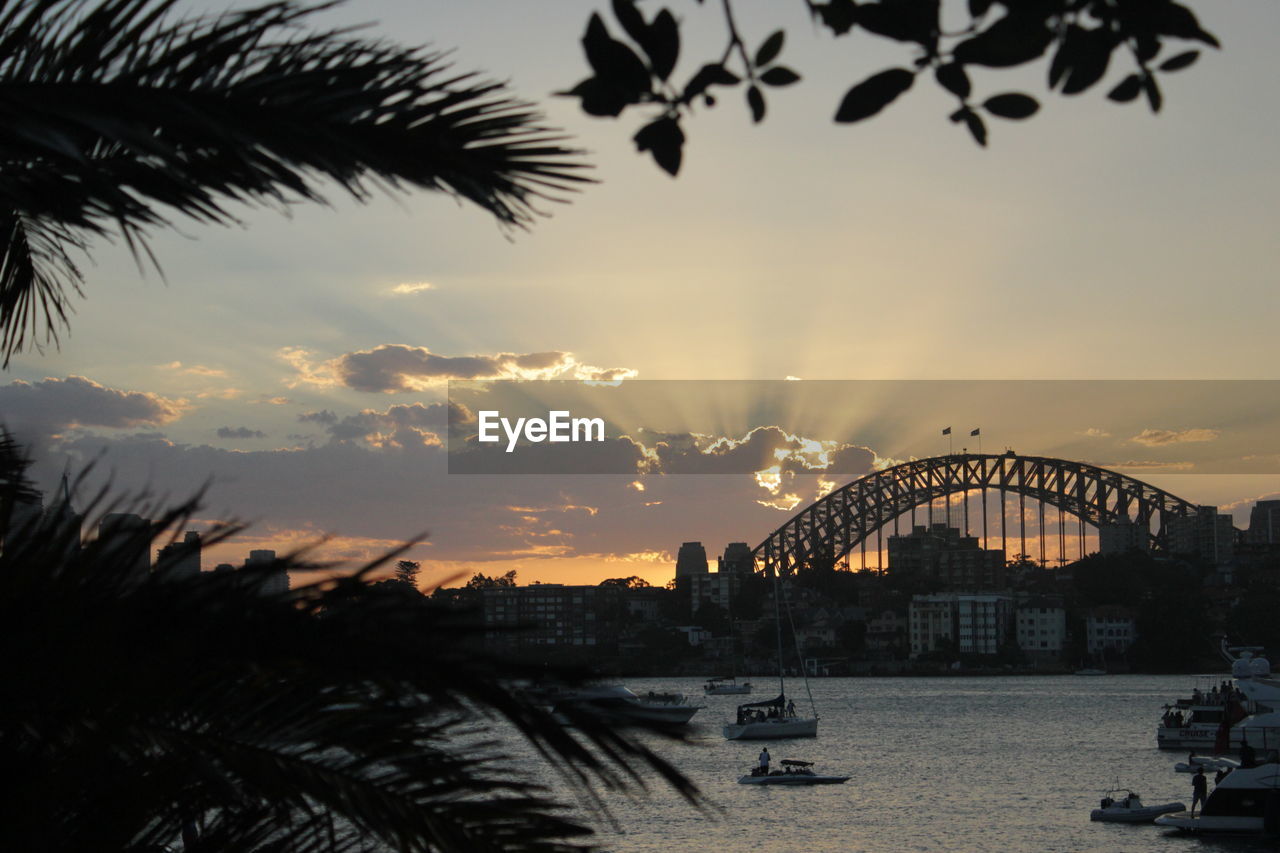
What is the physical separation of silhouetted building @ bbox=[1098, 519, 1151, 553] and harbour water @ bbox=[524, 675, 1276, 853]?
61.5 m

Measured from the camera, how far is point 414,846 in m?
2.27

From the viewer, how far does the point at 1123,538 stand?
154 m

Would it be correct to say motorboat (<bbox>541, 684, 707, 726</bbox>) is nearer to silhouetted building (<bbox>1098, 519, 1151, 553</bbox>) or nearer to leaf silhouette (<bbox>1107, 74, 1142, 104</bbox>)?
leaf silhouette (<bbox>1107, 74, 1142, 104</bbox>)

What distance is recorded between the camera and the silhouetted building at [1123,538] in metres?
153

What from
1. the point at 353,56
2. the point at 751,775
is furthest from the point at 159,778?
the point at 751,775

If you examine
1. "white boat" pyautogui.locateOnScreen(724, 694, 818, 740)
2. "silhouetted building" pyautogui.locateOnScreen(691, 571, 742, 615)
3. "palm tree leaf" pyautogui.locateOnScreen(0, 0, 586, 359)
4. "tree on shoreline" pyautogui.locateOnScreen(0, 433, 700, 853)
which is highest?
"silhouetted building" pyautogui.locateOnScreen(691, 571, 742, 615)

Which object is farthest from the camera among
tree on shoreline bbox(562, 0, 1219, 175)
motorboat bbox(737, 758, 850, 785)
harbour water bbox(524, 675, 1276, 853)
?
motorboat bbox(737, 758, 850, 785)

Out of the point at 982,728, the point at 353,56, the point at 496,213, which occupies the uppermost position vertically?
the point at 353,56

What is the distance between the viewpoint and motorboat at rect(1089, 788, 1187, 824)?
35469mm

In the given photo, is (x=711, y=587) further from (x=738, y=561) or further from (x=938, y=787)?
(x=938, y=787)

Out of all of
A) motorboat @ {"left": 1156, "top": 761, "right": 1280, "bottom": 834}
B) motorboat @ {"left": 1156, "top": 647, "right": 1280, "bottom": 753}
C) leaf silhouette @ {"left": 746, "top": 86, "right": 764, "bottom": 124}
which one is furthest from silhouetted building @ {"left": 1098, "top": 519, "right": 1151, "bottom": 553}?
leaf silhouette @ {"left": 746, "top": 86, "right": 764, "bottom": 124}

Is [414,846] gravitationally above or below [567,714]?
below

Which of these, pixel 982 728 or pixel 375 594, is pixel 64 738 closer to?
pixel 375 594

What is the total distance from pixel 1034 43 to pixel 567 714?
1035 millimetres
